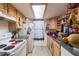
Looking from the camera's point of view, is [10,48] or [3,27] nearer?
[10,48]

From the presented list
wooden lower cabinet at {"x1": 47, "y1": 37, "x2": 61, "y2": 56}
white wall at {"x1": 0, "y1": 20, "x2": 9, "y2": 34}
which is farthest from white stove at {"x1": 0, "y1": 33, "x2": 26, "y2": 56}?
wooden lower cabinet at {"x1": 47, "y1": 37, "x2": 61, "y2": 56}

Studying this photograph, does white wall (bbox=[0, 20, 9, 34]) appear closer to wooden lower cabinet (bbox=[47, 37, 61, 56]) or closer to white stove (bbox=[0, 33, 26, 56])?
white stove (bbox=[0, 33, 26, 56])

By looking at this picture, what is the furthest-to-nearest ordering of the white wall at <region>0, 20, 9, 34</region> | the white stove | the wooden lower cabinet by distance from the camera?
the white wall at <region>0, 20, 9, 34</region>, the wooden lower cabinet, the white stove

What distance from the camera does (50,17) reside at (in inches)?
92.4

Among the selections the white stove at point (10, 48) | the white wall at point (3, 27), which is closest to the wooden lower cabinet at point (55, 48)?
the white stove at point (10, 48)

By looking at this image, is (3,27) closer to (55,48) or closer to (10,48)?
(10,48)

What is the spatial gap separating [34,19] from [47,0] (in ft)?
5.87

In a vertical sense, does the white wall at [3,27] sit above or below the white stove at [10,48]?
above

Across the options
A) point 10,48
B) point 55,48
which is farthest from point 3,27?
point 55,48

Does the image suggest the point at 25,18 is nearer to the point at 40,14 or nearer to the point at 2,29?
the point at 40,14

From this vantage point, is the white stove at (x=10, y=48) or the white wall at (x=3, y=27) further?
the white wall at (x=3, y=27)

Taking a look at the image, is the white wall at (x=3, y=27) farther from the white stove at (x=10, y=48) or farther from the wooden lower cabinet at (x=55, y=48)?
the wooden lower cabinet at (x=55, y=48)

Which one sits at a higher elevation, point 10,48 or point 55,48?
point 10,48

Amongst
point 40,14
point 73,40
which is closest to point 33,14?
point 40,14
